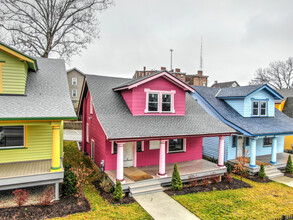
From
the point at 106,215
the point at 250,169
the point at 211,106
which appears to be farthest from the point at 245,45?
the point at 106,215

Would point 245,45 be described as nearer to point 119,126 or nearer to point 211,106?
point 211,106

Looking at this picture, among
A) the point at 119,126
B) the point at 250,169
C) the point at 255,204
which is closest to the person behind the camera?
the point at 255,204

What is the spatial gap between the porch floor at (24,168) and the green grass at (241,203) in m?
6.46

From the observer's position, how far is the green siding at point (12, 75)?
31.1 ft

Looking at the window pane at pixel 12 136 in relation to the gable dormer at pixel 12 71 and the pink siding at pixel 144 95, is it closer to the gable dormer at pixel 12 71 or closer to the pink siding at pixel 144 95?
the gable dormer at pixel 12 71

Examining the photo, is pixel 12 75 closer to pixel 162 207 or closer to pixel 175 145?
pixel 162 207

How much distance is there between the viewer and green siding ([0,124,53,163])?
9.66 meters

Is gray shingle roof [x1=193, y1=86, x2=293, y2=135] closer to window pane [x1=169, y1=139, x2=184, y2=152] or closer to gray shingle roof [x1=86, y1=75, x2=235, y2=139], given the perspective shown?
gray shingle roof [x1=86, y1=75, x2=235, y2=139]

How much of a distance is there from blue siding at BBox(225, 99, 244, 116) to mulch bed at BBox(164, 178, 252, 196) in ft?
19.9

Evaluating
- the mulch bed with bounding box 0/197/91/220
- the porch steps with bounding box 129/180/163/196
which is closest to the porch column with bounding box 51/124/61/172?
the mulch bed with bounding box 0/197/91/220

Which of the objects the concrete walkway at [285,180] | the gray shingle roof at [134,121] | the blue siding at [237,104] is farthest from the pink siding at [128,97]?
the concrete walkway at [285,180]

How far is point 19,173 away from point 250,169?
13.7 m

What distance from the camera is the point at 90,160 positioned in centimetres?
1444

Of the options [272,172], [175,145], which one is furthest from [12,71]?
[272,172]
